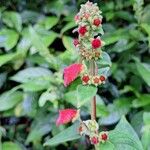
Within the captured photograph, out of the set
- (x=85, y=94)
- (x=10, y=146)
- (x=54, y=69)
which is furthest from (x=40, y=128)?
(x=85, y=94)

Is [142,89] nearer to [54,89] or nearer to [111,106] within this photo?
[111,106]

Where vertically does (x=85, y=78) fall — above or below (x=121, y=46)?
below

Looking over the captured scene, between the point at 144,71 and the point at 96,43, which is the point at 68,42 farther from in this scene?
the point at 96,43

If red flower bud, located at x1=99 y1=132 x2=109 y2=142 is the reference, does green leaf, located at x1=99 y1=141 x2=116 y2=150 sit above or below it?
below

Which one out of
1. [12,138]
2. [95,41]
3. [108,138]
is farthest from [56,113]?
[95,41]

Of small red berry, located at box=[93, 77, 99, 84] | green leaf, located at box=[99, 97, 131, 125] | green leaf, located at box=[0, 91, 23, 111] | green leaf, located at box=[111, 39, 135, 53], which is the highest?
green leaf, located at box=[111, 39, 135, 53]

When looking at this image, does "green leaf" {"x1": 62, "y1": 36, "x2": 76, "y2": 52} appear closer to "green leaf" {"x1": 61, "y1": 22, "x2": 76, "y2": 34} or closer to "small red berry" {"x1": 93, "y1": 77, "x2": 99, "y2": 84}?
"green leaf" {"x1": 61, "y1": 22, "x2": 76, "y2": 34}

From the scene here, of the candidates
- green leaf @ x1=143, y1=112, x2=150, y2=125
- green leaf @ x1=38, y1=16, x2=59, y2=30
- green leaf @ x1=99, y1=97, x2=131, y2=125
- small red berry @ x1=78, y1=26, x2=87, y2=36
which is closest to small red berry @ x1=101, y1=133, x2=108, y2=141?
small red berry @ x1=78, y1=26, x2=87, y2=36

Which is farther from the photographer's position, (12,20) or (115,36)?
(12,20)
